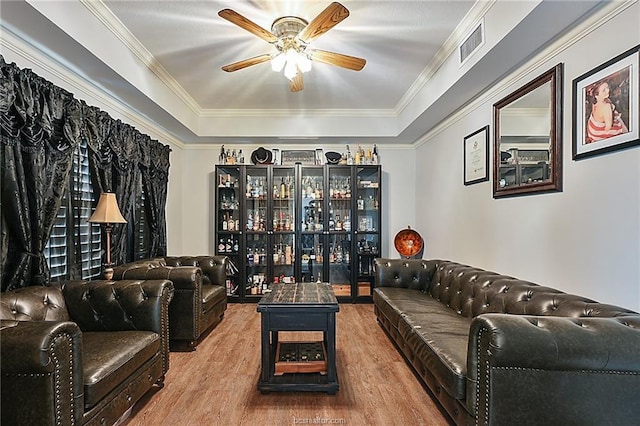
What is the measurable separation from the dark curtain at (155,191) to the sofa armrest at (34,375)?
292 centimetres

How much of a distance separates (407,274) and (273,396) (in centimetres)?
226

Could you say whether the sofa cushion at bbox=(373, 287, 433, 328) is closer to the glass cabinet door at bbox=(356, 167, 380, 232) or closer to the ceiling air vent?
the glass cabinet door at bbox=(356, 167, 380, 232)

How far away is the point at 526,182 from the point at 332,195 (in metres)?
3.11

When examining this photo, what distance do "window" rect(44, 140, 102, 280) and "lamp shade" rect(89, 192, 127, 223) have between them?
0.65 ft

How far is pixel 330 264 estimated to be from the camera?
5645 mm

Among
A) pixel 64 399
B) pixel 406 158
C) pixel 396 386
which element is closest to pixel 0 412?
pixel 64 399

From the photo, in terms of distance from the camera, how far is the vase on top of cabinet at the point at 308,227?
5512 millimetres

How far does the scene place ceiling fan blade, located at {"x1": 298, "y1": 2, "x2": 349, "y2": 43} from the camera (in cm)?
220

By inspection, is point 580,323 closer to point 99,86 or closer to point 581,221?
point 581,221

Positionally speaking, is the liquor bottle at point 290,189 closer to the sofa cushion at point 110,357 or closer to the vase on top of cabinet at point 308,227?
the vase on top of cabinet at point 308,227

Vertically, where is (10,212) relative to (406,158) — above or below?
below

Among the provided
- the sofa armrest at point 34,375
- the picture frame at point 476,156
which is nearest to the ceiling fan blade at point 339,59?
the picture frame at point 476,156

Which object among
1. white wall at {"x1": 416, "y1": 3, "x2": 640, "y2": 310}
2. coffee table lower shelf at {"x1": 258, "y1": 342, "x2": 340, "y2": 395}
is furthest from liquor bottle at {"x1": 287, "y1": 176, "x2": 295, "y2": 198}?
coffee table lower shelf at {"x1": 258, "y1": 342, "x2": 340, "y2": 395}

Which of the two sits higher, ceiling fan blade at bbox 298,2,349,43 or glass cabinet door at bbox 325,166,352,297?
ceiling fan blade at bbox 298,2,349,43
